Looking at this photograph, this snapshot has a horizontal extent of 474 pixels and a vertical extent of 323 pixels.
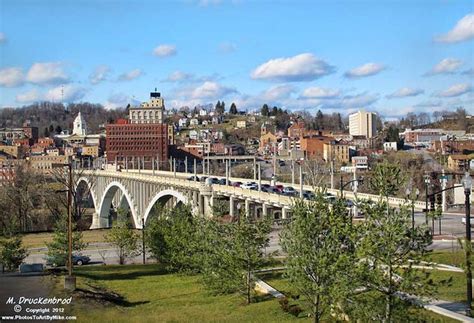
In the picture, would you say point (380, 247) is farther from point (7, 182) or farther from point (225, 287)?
point (7, 182)

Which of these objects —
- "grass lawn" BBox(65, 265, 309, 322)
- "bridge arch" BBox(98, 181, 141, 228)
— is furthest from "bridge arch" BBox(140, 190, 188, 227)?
"grass lawn" BBox(65, 265, 309, 322)

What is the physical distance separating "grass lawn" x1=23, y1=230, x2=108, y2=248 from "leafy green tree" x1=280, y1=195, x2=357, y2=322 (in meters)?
40.9

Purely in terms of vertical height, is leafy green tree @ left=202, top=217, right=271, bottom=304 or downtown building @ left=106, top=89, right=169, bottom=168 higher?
downtown building @ left=106, top=89, right=169, bottom=168

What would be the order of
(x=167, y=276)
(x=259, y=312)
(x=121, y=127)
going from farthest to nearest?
(x=121, y=127)
(x=167, y=276)
(x=259, y=312)

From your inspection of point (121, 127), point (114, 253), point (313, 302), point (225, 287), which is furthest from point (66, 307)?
point (121, 127)

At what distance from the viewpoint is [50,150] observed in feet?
527

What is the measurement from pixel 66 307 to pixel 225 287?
540 centimetres

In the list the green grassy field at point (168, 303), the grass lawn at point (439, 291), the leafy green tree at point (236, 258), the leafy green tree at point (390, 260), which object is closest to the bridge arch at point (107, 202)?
the green grassy field at point (168, 303)

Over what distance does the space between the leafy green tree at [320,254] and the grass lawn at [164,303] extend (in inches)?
83.0

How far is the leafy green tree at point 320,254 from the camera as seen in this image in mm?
14227

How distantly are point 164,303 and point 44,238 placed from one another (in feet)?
130

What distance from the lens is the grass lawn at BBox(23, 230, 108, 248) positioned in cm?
5425

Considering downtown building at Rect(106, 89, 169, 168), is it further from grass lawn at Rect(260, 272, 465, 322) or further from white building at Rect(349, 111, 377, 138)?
grass lawn at Rect(260, 272, 465, 322)

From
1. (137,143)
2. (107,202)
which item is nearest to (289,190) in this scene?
(107,202)
